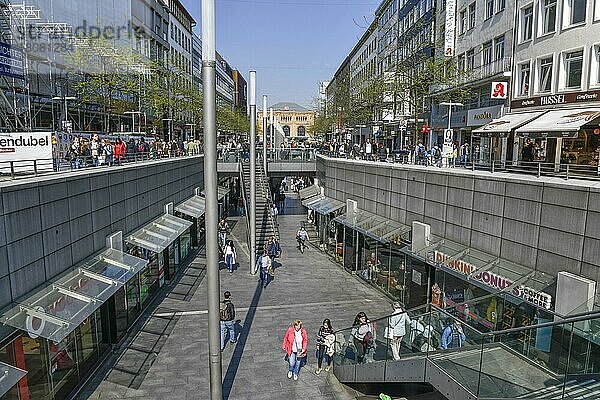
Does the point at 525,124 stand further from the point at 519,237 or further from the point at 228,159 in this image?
the point at 228,159

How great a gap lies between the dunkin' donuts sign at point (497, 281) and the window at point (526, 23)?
562 inches

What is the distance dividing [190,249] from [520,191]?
61.1 feet

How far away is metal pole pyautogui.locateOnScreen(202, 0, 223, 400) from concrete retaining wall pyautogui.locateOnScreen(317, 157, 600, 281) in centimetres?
772

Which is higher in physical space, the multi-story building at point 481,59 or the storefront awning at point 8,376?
the multi-story building at point 481,59

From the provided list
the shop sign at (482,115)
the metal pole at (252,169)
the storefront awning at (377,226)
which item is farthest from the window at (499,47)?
the metal pole at (252,169)

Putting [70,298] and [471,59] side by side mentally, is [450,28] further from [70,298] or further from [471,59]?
[70,298]

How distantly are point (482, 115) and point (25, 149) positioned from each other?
25.9 meters

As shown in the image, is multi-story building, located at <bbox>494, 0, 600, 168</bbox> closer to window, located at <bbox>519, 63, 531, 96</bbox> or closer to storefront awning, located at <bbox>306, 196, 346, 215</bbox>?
window, located at <bbox>519, 63, 531, 96</bbox>

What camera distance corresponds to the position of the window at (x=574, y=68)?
20281 millimetres

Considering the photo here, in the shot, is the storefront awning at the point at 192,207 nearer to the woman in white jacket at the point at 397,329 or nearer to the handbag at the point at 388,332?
the handbag at the point at 388,332

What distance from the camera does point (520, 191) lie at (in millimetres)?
12602

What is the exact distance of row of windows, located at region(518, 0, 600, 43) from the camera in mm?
20067

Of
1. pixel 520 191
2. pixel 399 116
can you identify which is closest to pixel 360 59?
pixel 399 116

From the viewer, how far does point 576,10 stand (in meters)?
20.2
